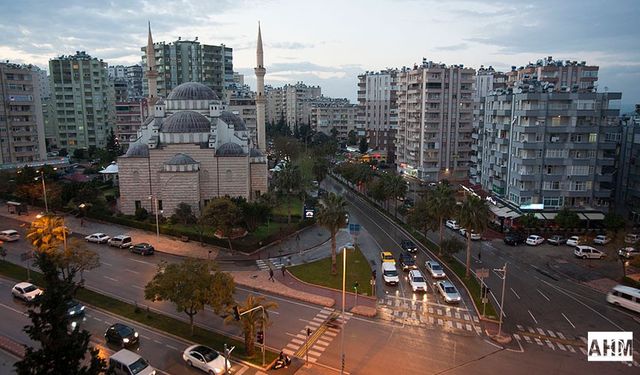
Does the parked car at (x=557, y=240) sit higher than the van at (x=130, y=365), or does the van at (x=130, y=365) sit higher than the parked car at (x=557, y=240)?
the van at (x=130, y=365)

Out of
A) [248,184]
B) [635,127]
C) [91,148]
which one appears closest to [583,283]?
[635,127]

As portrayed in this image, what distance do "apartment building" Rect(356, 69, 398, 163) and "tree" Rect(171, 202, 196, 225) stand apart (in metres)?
86.1

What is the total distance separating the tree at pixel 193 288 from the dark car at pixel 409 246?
2857 centimetres

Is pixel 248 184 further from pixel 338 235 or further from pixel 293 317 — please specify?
pixel 293 317

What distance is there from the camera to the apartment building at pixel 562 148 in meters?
66.9

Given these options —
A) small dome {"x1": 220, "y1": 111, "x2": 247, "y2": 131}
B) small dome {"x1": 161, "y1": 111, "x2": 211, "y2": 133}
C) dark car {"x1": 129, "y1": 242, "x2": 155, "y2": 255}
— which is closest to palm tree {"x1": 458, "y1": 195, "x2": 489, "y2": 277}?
dark car {"x1": 129, "y1": 242, "x2": 155, "y2": 255}

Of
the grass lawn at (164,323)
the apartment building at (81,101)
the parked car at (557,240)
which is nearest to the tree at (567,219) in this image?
the parked car at (557,240)

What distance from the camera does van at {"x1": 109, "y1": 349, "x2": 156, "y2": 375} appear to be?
28219 millimetres

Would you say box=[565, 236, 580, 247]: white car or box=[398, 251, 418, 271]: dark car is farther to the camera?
box=[565, 236, 580, 247]: white car

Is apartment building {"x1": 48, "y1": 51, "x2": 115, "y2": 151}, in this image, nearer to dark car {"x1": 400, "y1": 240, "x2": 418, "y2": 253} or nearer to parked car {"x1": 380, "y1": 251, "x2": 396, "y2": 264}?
dark car {"x1": 400, "y1": 240, "x2": 418, "y2": 253}

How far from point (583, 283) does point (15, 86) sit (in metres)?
109

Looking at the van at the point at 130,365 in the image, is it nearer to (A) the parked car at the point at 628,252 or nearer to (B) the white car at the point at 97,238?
(B) the white car at the point at 97,238

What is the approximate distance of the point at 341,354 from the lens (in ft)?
106

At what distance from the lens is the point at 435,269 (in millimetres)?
47906
